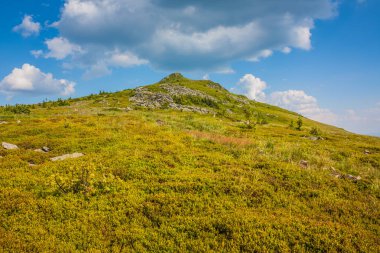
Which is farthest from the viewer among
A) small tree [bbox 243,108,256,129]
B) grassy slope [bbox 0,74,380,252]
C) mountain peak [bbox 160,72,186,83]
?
mountain peak [bbox 160,72,186,83]

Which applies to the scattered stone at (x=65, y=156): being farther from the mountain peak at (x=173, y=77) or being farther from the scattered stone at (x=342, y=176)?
the mountain peak at (x=173, y=77)

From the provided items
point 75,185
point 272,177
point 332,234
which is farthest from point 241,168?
point 75,185

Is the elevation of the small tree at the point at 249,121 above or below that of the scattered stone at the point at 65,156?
above

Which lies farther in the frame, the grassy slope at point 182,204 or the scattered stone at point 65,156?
the scattered stone at point 65,156

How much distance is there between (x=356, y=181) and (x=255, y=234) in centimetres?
943

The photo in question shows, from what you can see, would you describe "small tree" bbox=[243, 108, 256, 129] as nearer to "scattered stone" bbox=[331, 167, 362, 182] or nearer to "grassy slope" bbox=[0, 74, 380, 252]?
"grassy slope" bbox=[0, 74, 380, 252]

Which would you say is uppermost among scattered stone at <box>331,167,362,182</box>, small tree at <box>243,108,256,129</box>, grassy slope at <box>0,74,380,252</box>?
small tree at <box>243,108,256,129</box>

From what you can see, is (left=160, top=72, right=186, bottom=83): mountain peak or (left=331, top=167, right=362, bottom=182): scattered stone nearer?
(left=331, top=167, right=362, bottom=182): scattered stone

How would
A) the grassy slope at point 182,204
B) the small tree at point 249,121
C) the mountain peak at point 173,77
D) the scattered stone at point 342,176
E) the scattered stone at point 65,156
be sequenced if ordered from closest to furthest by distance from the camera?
1. the grassy slope at point 182,204
2. the scattered stone at point 342,176
3. the scattered stone at point 65,156
4. the small tree at point 249,121
5. the mountain peak at point 173,77

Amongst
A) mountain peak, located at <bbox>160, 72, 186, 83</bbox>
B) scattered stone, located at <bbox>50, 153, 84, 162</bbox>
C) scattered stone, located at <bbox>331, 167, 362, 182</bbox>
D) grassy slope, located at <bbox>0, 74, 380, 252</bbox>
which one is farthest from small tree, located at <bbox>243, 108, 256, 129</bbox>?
mountain peak, located at <bbox>160, 72, 186, 83</bbox>

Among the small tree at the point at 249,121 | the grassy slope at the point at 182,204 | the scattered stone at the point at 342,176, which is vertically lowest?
the grassy slope at the point at 182,204

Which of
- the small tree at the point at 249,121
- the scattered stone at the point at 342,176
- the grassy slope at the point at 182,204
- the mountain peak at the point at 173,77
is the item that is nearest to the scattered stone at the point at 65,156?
the grassy slope at the point at 182,204

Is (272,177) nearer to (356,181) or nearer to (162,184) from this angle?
(356,181)

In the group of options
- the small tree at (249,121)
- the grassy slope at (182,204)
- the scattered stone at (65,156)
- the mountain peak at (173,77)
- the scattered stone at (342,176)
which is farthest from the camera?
the mountain peak at (173,77)
